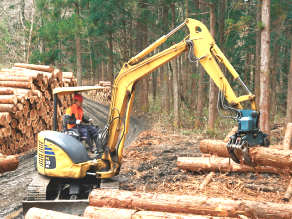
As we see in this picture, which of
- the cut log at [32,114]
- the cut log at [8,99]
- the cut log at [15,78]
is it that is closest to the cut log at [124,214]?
the cut log at [8,99]

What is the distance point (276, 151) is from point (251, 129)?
2.24ft

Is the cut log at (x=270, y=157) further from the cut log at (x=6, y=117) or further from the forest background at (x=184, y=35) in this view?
the cut log at (x=6, y=117)

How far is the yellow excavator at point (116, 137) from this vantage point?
5.17 meters

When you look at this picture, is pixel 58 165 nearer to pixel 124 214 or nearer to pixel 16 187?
pixel 124 214

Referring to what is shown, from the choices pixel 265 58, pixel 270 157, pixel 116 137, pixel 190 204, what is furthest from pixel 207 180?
pixel 265 58

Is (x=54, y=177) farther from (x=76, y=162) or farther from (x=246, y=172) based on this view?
(x=246, y=172)

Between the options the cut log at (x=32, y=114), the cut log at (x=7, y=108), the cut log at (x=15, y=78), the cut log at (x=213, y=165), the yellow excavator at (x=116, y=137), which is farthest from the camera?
the cut log at (x=32, y=114)

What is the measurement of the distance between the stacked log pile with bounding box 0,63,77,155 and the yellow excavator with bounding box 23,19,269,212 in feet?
15.1

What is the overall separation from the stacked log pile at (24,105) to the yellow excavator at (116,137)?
4604mm

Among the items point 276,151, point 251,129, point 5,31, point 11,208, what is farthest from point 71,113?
point 5,31

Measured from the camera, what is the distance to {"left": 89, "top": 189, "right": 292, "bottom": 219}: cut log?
14.2 ft

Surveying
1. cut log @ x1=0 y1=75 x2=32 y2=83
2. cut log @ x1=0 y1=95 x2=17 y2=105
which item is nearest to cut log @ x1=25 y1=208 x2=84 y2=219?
→ cut log @ x1=0 y1=95 x2=17 y2=105

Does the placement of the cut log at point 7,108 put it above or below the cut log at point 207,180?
above

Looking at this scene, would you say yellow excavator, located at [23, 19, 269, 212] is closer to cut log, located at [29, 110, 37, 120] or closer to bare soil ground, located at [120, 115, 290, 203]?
bare soil ground, located at [120, 115, 290, 203]
